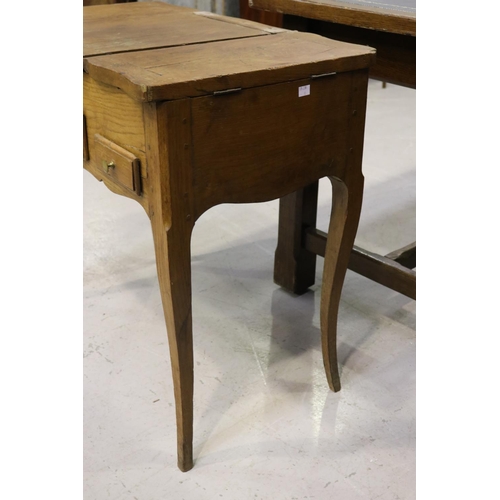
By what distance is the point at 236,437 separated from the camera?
1.53 meters

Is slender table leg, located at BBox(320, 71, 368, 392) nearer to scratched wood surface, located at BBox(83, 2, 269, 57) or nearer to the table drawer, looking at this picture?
scratched wood surface, located at BBox(83, 2, 269, 57)

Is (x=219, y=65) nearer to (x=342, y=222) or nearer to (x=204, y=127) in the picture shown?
(x=204, y=127)

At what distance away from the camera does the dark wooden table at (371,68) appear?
1.57 m

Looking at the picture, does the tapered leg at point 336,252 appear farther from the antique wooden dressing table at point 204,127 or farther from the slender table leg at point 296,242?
the slender table leg at point 296,242

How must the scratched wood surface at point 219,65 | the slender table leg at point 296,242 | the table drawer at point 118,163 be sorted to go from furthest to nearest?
the slender table leg at point 296,242, the table drawer at point 118,163, the scratched wood surface at point 219,65

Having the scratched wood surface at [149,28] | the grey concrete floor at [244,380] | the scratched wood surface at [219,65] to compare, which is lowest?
the grey concrete floor at [244,380]

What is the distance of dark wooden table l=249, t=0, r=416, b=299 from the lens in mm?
1570

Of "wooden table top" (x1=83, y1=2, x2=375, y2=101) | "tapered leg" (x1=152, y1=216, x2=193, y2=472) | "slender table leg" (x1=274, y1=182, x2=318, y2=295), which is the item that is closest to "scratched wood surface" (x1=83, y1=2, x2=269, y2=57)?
"wooden table top" (x1=83, y1=2, x2=375, y2=101)

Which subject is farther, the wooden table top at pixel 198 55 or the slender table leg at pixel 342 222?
the slender table leg at pixel 342 222

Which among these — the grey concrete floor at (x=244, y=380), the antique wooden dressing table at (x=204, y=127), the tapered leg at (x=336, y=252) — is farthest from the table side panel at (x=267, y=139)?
the grey concrete floor at (x=244, y=380)

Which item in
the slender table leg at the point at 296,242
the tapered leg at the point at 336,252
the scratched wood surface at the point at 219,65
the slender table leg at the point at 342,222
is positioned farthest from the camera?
the slender table leg at the point at 296,242

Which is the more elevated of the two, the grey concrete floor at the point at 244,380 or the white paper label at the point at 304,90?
the white paper label at the point at 304,90

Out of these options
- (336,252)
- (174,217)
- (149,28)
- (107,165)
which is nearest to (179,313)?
(174,217)

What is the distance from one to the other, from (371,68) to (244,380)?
864 mm
